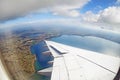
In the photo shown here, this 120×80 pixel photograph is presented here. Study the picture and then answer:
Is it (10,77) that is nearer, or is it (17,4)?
(17,4)

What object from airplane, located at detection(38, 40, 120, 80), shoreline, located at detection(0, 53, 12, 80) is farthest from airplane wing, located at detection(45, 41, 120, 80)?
shoreline, located at detection(0, 53, 12, 80)

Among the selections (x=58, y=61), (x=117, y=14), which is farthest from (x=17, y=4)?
(x=117, y=14)

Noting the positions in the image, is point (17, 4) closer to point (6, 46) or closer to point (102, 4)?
point (6, 46)

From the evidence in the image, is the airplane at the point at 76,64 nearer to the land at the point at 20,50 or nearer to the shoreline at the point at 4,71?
the land at the point at 20,50

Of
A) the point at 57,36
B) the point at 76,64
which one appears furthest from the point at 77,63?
the point at 57,36

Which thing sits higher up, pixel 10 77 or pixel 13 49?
pixel 13 49

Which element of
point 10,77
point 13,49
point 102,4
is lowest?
point 10,77

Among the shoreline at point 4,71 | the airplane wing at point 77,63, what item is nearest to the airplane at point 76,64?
the airplane wing at point 77,63

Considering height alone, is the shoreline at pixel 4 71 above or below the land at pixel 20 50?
below
